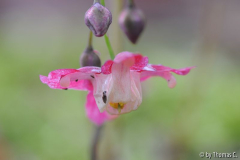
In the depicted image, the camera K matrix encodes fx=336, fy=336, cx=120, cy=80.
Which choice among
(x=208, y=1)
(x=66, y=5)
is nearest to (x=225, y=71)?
(x=208, y=1)

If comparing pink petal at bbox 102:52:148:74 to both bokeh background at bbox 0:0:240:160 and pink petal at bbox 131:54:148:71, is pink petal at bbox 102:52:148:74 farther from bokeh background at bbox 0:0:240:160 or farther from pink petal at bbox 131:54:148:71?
bokeh background at bbox 0:0:240:160

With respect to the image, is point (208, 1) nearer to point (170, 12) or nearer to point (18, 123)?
point (18, 123)

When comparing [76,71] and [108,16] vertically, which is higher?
[108,16]

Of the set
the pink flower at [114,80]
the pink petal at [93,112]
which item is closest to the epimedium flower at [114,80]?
the pink flower at [114,80]

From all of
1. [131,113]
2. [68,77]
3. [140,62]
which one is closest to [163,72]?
[140,62]

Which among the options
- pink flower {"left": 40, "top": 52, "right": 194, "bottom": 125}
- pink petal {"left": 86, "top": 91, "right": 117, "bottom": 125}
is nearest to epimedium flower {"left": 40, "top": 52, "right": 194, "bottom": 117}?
pink flower {"left": 40, "top": 52, "right": 194, "bottom": 125}

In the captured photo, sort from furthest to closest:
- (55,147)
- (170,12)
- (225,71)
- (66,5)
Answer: (66,5) → (170,12) → (225,71) → (55,147)

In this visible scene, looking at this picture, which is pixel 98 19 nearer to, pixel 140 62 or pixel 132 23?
pixel 140 62
